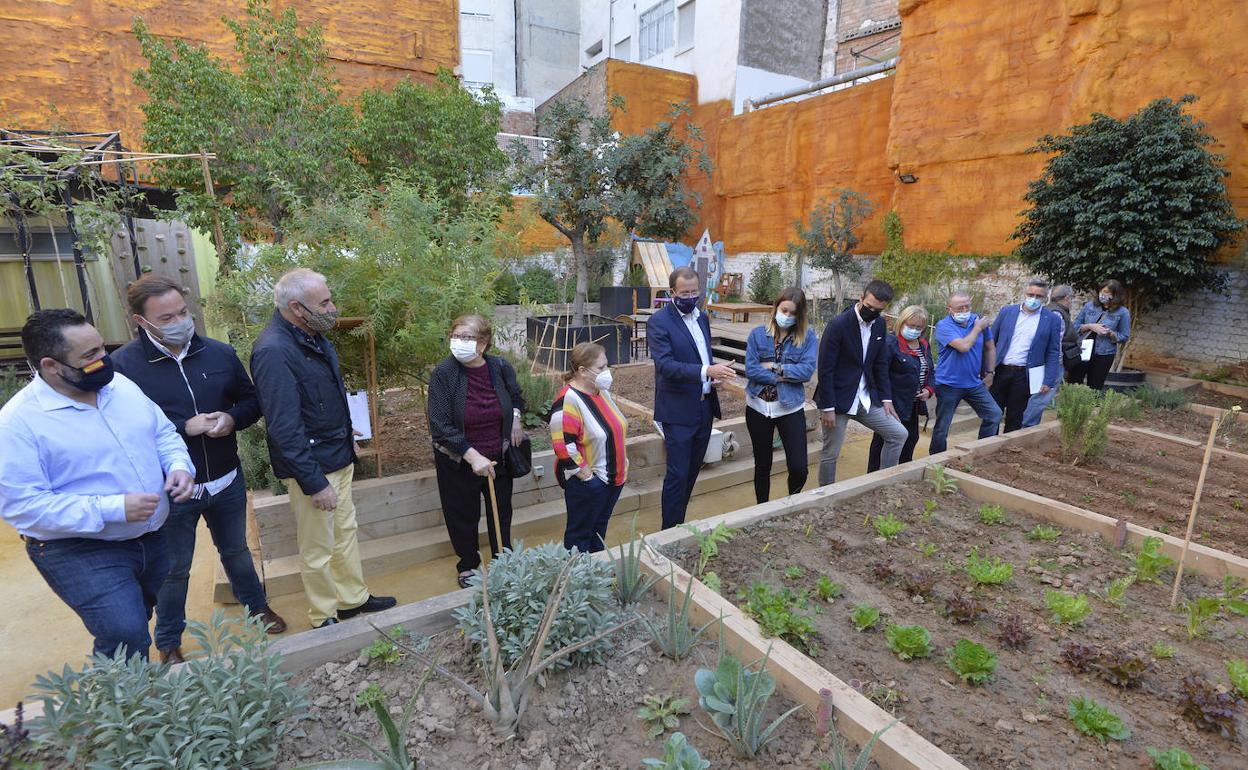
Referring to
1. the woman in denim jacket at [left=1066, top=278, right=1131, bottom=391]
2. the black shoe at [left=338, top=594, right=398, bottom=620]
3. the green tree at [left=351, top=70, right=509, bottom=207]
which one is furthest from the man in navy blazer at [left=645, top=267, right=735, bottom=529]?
the green tree at [left=351, top=70, right=509, bottom=207]

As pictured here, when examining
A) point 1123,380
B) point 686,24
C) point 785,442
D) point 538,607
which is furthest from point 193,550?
point 686,24

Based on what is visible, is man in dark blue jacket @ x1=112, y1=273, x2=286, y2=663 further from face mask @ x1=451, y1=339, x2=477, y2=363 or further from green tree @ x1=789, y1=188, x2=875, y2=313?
green tree @ x1=789, y1=188, x2=875, y2=313

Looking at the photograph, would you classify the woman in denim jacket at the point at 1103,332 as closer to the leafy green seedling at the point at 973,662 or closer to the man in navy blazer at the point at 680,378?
the man in navy blazer at the point at 680,378

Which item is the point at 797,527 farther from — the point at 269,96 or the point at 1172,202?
the point at 269,96

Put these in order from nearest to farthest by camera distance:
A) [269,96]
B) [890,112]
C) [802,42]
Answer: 1. [269,96]
2. [890,112]
3. [802,42]

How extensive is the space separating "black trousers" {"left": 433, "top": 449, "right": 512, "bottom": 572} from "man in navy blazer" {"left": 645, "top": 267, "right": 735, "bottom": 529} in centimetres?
103

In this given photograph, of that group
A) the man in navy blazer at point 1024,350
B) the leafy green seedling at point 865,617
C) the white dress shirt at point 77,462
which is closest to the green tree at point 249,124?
the white dress shirt at point 77,462

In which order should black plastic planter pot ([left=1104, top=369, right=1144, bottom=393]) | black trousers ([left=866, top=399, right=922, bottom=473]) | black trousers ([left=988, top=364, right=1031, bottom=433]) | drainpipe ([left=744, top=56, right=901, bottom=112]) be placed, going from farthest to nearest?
drainpipe ([left=744, top=56, right=901, bottom=112]) → black plastic planter pot ([left=1104, top=369, right=1144, bottom=393]) → black trousers ([left=988, top=364, right=1031, bottom=433]) → black trousers ([left=866, top=399, right=922, bottom=473])

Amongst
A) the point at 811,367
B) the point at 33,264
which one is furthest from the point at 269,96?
the point at 811,367

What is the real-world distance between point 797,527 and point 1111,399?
308 centimetres

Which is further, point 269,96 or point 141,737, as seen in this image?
point 269,96

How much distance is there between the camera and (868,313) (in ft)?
12.9

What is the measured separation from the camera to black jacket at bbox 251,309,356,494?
2.53 meters

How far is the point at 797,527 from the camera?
3176 millimetres
